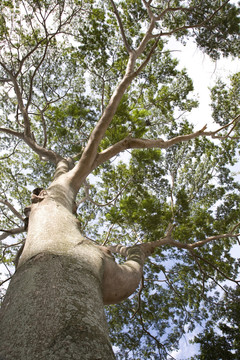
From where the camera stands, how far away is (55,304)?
1.16m

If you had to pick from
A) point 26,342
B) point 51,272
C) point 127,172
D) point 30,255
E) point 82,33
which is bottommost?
point 26,342

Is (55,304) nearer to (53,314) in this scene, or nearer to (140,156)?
(53,314)

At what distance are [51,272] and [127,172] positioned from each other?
722 cm

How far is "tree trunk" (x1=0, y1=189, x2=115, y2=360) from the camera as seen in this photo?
96cm

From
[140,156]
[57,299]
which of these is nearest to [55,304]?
[57,299]

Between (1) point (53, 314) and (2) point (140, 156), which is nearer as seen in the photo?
(1) point (53, 314)

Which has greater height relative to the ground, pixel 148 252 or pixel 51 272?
pixel 148 252

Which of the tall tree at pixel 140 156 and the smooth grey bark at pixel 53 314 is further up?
the tall tree at pixel 140 156

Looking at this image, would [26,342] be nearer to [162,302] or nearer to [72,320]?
[72,320]

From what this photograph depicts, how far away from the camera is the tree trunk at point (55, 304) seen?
3.14 ft

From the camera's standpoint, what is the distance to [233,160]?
8.88 metres

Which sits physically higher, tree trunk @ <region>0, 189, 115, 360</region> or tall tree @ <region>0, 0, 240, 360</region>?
tall tree @ <region>0, 0, 240, 360</region>

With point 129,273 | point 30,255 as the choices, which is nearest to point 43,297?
point 30,255

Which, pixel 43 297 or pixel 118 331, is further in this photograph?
pixel 118 331
